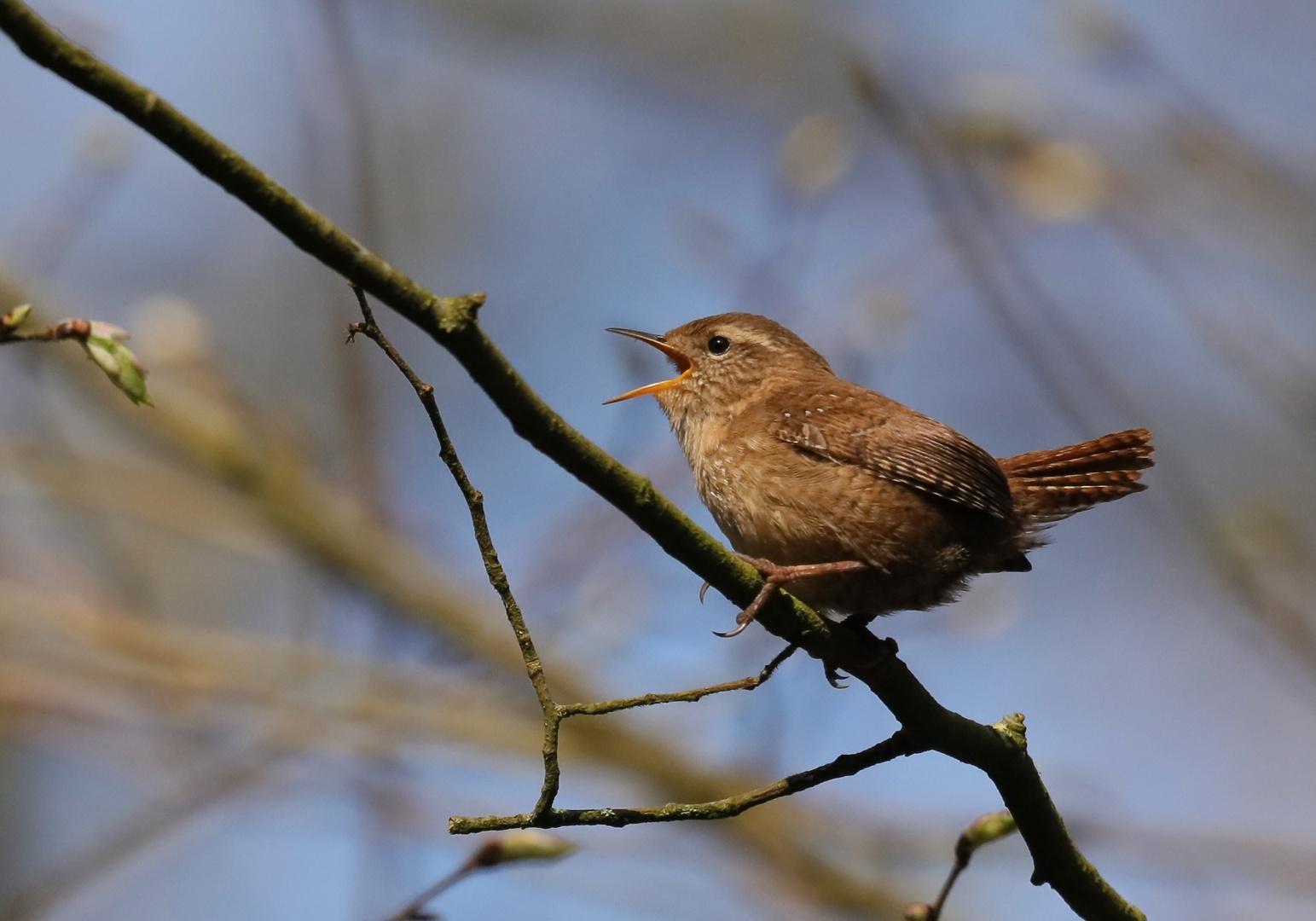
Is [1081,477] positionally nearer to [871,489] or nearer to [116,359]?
[871,489]

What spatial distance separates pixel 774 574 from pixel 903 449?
0.80m

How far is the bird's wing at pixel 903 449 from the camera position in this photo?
3.09 metres

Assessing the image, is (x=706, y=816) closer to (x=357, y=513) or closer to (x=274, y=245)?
(x=357, y=513)

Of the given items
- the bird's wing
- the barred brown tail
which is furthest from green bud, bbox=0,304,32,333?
the barred brown tail

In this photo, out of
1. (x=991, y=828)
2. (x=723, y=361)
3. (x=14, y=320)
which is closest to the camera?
(x=14, y=320)

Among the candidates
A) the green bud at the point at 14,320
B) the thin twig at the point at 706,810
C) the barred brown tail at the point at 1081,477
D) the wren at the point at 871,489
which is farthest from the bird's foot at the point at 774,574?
the green bud at the point at 14,320

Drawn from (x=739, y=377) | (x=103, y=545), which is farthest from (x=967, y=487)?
(x=103, y=545)

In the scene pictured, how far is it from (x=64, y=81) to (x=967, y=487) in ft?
7.21

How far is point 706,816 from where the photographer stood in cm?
222

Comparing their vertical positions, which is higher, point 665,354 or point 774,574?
point 665,354

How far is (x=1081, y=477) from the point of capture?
343 cm

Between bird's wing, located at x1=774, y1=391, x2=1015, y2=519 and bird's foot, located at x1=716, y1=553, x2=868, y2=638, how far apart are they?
311 mm

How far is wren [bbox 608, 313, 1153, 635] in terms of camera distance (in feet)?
9.78

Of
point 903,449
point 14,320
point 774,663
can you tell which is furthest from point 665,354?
point 14,320
